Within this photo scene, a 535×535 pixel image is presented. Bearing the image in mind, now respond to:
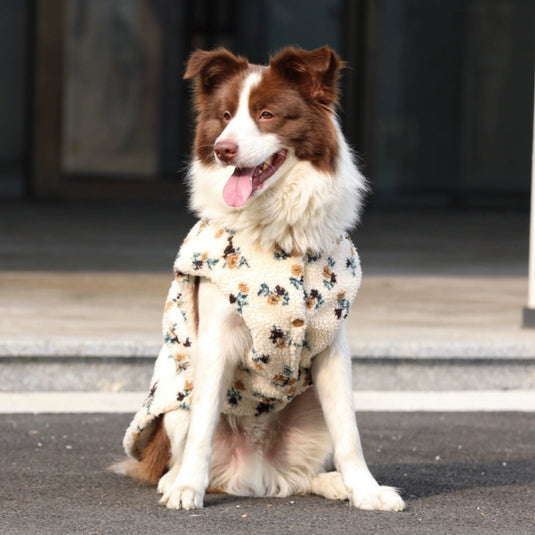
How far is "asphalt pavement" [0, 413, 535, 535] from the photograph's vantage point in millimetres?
3678

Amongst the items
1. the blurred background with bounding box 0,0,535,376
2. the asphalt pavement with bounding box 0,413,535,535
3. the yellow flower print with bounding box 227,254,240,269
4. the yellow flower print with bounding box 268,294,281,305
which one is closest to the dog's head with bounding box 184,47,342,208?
the yellow flower print with bounding box 227,254,240,269

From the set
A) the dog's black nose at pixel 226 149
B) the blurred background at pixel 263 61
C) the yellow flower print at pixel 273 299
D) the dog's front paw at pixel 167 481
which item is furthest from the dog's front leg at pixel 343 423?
the blurred background at pixel 263 61

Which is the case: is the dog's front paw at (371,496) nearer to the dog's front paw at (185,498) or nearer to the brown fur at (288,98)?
the dog's front paw at (185,498)

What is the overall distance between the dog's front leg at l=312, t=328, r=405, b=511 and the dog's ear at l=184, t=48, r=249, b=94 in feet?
2.79

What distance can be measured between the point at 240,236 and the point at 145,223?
8.77 meters

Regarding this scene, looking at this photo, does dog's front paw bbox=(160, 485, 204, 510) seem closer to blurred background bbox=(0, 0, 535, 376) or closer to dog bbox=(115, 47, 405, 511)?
dog bbox=(115, 47, 405, 511)

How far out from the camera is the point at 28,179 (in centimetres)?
1521

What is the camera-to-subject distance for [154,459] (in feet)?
13.5

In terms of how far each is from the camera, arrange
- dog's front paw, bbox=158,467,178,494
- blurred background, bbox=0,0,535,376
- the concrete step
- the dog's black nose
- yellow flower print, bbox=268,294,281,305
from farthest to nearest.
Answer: blurred background, bbox=0,0,535,376
the concrete step
dog's front paw, bbox=158,467,178,494
yellow flower print, bbox=268,294,281,305
the dog's black nose

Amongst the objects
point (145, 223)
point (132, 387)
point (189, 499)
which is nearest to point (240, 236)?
point (189, 499)

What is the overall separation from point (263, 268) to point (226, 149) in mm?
395

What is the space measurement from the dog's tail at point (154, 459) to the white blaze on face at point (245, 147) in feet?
2.75

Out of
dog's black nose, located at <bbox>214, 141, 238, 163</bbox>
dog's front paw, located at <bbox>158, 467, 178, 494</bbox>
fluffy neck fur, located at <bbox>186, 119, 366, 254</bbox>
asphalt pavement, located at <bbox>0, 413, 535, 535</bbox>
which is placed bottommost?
asphalt pavement, located at <bbox>0, 413, 535, 535</bbox>

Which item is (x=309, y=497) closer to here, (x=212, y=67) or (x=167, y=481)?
(x=167, y=481)
